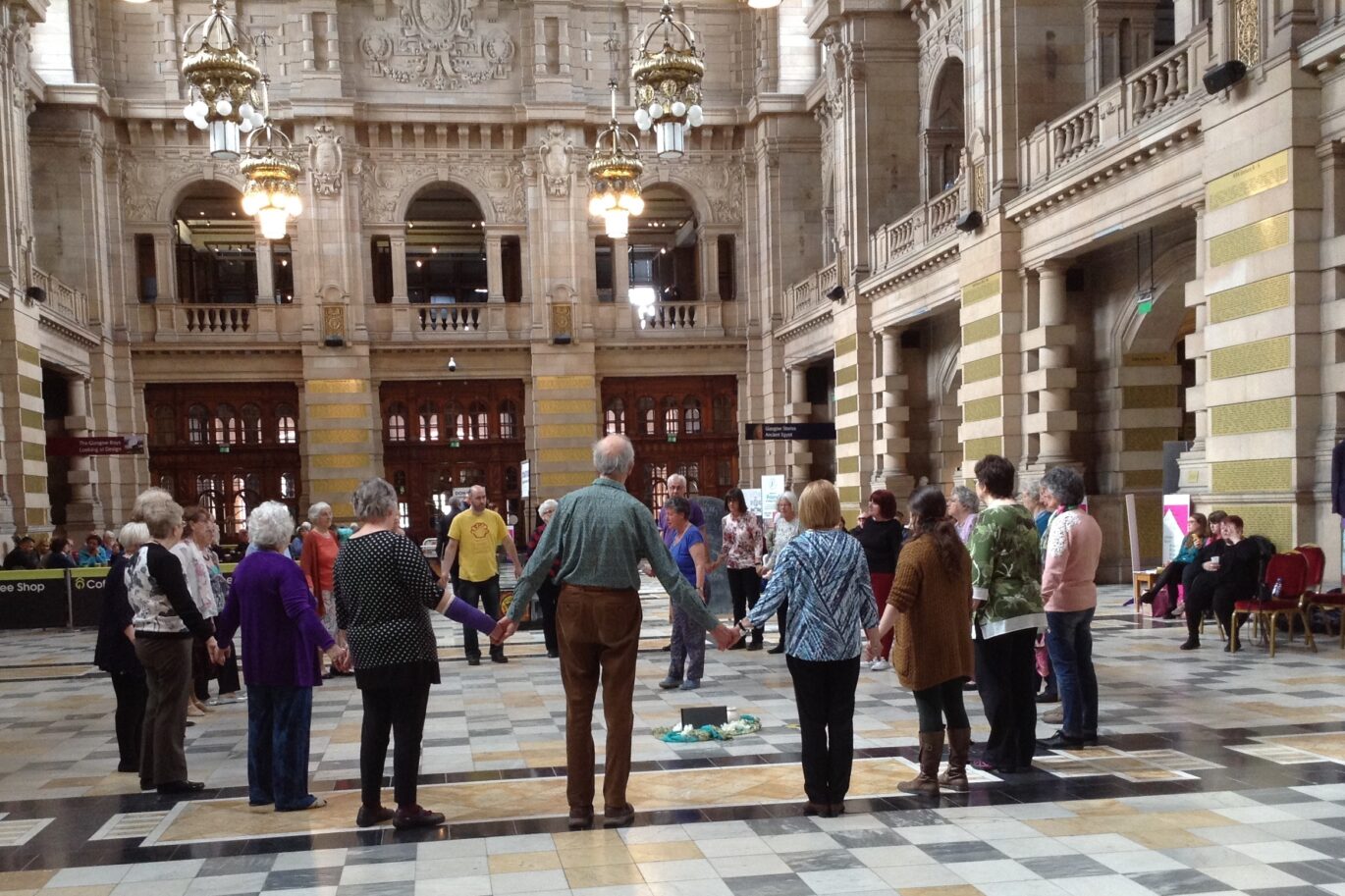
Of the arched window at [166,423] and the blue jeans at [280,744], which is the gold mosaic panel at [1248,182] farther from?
the arched window at [166,423]

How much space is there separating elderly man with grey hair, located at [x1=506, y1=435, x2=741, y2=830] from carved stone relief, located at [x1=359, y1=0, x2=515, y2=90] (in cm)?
2353

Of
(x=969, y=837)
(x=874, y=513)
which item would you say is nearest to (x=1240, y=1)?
(x=874, y=513)

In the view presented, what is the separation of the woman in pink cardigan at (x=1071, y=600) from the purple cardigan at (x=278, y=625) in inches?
155

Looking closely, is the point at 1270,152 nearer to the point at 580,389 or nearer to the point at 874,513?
the point at 874,513

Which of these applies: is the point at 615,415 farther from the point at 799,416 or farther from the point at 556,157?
the point at 556,157

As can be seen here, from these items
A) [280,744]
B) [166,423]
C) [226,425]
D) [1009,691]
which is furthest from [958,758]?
[166,423]

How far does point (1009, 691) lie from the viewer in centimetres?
636

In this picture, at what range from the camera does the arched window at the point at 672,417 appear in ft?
94.6

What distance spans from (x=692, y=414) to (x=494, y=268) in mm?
5826

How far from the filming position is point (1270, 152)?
10773mm

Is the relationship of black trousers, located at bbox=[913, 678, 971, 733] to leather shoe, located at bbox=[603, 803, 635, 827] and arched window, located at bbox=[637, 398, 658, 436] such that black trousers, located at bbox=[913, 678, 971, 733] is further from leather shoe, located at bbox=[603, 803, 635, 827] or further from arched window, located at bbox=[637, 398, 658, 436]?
arched window, located at bbox=[637, 398, 658, 436]

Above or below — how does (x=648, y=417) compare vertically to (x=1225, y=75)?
below

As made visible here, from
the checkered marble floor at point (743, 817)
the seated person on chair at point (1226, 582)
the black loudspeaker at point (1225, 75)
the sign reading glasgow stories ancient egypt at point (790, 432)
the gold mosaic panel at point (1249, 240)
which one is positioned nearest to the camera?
the checkered marble floor at point (743, 817)

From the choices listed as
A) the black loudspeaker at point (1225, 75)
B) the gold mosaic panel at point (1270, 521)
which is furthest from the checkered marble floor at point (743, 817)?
the black loudspeaker at point (1225, 75)
